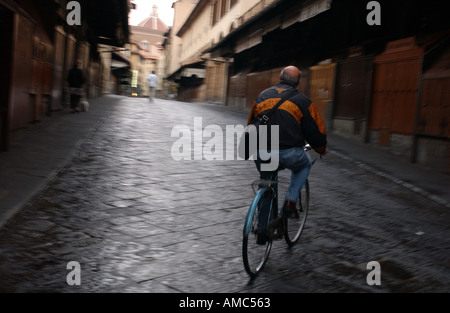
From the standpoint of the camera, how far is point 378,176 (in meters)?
8.32

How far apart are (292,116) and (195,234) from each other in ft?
4.89

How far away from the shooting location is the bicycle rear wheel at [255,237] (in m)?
3.56

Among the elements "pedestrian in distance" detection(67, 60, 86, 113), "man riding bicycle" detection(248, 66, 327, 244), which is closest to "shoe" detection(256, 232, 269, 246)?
"man riding bicycle" detection(248, 66, 327, 244)

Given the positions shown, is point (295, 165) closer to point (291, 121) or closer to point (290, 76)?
point (291, 121)

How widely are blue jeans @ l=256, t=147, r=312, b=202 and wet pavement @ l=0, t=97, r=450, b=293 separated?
23.0 inches

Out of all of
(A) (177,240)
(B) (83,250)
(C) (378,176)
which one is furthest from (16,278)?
(C) (378,176)

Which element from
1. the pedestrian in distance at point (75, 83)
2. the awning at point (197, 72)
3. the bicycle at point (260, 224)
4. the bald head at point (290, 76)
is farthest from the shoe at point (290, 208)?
the awning at point (197, 72)

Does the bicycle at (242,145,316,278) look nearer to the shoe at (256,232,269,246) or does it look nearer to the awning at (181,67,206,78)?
the shoe at (256,232,269,246)

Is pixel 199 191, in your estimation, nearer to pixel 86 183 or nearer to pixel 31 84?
pixel 86 183

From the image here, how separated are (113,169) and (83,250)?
10.9ft

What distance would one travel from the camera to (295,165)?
4.11 meters

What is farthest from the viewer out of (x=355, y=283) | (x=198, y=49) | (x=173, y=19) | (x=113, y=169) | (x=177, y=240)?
(x=173, y=19)

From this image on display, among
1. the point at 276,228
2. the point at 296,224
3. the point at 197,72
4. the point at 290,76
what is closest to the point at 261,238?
the point at 276,228

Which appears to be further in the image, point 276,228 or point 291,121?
point 276,228
